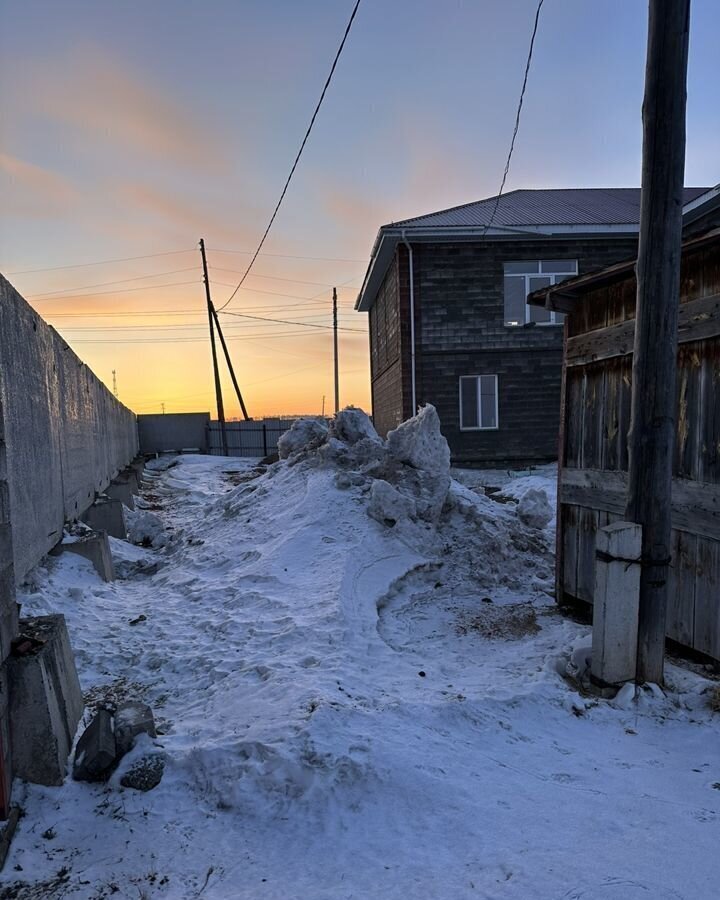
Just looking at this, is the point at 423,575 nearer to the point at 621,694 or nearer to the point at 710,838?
Result: the point at 621,694

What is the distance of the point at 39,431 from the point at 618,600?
5.38 meters

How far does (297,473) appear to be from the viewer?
30.5 feet

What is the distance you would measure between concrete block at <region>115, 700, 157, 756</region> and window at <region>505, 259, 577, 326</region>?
1389 centimetres

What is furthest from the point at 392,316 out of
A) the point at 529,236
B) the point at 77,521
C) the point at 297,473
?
the point at 77,521

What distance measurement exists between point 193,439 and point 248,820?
1080 inches

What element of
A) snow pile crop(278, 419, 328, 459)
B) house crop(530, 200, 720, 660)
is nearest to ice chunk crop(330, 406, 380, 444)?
snow pile crop(278, 419, 328, 459)

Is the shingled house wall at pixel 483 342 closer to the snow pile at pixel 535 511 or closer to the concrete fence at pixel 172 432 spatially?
the snow pile at pixel 535 511

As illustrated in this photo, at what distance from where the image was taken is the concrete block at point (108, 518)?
27.4 ft

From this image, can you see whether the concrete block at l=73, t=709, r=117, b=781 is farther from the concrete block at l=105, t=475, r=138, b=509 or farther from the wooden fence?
the concrete block at l=105, t=475, r=138, b=509

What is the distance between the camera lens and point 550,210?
639 inches

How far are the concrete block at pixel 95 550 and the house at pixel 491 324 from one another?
9.54 meters

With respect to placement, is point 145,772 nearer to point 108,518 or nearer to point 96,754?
point 96,754

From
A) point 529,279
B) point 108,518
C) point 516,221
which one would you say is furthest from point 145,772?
point 516,221

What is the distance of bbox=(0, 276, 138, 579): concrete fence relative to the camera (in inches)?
175
